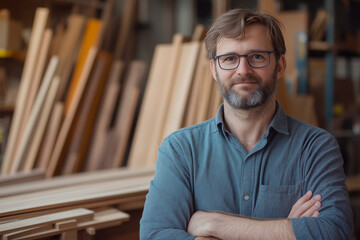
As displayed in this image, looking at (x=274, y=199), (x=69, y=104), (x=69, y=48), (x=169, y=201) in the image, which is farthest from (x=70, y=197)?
(x=69, y=48)

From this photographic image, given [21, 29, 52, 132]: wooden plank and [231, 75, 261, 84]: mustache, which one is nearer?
[231, 75, 261, 84]: mustache

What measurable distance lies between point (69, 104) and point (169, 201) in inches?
95.6

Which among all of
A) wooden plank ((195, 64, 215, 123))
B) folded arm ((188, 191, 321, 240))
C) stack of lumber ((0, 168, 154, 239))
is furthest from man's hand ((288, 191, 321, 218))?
wooden plank ((195, 64, 215, 123))

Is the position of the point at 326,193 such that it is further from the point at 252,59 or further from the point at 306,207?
the point at 252,59

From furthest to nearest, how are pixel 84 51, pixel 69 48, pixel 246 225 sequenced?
pixel 84 51 < pixel 69 48 < pixel 246 225

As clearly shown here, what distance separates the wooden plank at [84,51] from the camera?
3.78m

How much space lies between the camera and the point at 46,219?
1.84 meters

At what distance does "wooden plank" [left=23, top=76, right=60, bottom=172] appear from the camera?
3371 millimetres

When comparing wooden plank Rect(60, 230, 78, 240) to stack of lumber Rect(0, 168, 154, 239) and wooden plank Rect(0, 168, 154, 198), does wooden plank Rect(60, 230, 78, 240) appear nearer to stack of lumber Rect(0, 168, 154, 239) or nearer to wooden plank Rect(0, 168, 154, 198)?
stack of lumber Rect(0, 168, 154, 239)

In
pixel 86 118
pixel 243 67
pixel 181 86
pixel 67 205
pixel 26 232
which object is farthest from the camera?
pixel 86 118

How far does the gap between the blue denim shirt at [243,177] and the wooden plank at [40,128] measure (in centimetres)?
202

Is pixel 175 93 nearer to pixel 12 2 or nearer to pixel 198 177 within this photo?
pixel 198 177

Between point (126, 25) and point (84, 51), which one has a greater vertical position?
point (126, 25)

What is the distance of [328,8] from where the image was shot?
411cm
